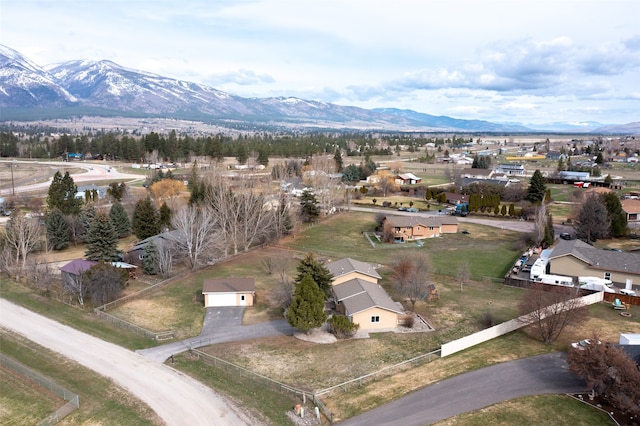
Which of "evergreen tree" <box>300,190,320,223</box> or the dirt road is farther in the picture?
"evergreen tree" <box>300,190,320,223</box>

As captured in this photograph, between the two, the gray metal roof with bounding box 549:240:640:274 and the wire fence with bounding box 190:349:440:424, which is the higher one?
the gray metal roof with bounding box 549:240:640:274

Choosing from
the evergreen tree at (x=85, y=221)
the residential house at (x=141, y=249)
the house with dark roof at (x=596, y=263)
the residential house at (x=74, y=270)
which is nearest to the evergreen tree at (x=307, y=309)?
the residential house at (x=74, y=270)

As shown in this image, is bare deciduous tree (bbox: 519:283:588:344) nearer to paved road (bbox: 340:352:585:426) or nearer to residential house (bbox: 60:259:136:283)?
paved road (bbox: 340:352:585:426)

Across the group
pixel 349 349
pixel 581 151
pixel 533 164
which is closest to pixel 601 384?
pixel 349 349

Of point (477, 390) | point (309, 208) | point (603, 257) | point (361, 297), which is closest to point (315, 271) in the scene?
point (361, 297)

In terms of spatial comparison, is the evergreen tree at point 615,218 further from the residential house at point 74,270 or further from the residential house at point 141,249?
the residential house at point 74,270

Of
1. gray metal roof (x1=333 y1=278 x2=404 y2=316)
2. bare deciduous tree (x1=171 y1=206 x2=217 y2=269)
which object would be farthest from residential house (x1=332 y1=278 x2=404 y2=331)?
bare deciduous tree (x1=171 y1=206 x2=217 y2=269)
